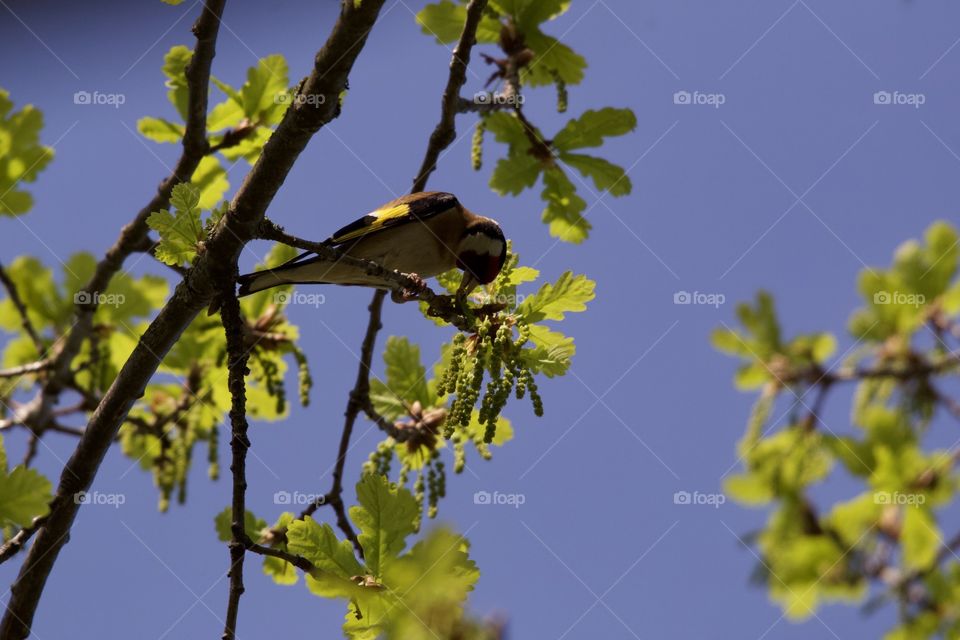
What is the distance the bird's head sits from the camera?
474 centimetres

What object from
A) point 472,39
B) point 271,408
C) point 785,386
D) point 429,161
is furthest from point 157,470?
point 785,386

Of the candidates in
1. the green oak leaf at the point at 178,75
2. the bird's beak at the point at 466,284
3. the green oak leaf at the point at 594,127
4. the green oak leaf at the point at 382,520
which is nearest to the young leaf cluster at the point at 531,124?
the green oak leaf at the point at 594,127

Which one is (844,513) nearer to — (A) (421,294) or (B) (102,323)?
(A) (421,294)

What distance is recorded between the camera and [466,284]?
4395mm

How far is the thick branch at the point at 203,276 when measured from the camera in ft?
10.6

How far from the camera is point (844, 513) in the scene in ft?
9.70

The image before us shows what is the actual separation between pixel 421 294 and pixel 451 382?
0.41 m

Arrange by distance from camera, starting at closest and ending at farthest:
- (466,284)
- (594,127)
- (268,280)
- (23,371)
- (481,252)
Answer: (466,284) → (268,280) → (594,127) → (481,252) → (23,371)

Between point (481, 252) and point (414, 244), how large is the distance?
1.48ft

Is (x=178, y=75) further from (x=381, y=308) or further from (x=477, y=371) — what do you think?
(x=477, y=371)

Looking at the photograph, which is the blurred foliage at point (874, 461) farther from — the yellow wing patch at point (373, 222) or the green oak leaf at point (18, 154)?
the green oak leaf at point (18, 154)

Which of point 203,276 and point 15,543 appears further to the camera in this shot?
point 15,543

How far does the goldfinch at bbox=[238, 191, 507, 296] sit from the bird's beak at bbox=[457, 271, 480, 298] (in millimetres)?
13

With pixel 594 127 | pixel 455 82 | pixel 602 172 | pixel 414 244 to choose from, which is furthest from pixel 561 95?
pixel 414 244
